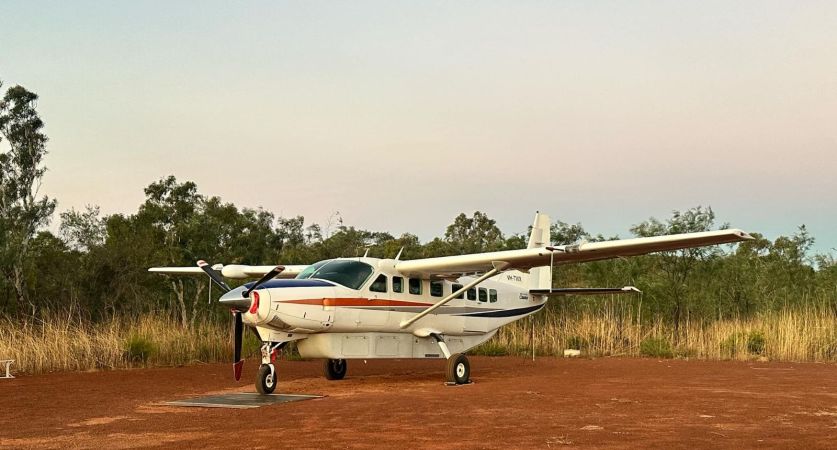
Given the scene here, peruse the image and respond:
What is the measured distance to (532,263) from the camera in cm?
1560

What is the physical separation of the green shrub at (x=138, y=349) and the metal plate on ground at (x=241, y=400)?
750 cm

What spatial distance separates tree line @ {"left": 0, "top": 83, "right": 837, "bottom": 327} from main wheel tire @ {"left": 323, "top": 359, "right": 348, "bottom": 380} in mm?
7918

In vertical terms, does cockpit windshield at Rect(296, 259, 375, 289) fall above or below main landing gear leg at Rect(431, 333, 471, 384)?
above

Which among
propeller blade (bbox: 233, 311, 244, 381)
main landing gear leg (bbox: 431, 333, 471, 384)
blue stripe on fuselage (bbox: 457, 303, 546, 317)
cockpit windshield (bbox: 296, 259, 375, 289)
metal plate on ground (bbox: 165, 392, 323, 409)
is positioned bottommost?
metal plate on ground (bbox: 165, 392, 323, 409)

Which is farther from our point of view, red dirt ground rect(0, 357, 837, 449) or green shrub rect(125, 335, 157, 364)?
green shrub rect(125, 335, 157, 364)

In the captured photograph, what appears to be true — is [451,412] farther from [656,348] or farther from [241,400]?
[656,348]

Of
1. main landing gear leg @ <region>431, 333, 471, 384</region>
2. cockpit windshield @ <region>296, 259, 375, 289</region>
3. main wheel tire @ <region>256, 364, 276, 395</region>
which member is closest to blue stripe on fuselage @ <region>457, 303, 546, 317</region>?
main landing gear leg @ <region>431, 333, 471, 384</region>

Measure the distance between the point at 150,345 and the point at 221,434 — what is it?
12511mm

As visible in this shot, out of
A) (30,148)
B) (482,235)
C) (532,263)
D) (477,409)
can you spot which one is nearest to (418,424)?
(477,409)

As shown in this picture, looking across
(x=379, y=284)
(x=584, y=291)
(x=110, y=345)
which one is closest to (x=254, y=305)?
(x=379, y=284)

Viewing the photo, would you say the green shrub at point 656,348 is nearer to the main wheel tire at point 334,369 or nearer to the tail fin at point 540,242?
the tail fin at point 540,242

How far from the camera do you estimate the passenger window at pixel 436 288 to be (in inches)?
673

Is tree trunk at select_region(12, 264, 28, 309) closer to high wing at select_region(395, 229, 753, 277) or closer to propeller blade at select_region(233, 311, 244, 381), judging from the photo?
propeller blade at select_region(233, 311, 244, 381)

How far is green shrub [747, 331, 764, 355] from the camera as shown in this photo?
21688 mm
